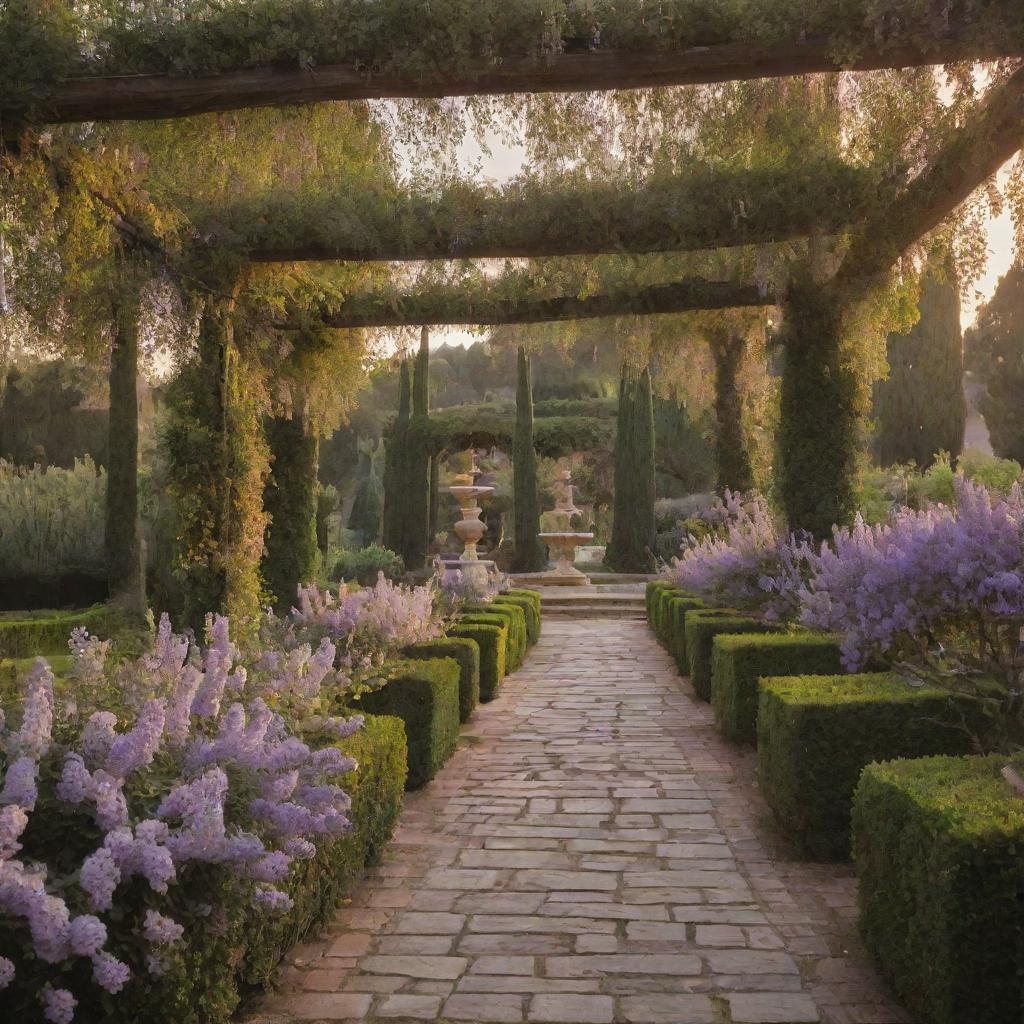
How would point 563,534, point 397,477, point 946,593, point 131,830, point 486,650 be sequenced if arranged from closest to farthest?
point 131,830
point 946,593
point 486,650
point 563,534
point 397,477

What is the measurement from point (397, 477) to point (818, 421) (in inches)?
659

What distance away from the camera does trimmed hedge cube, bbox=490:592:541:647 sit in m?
13.1

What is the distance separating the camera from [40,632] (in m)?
11.4

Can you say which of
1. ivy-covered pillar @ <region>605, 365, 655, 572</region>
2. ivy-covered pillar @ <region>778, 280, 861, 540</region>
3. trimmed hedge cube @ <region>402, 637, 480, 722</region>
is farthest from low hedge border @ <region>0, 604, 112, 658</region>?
ivy-covered pillar @ <region>605, 365, 655, 572</region>

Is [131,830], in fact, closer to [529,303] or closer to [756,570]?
[756,570]

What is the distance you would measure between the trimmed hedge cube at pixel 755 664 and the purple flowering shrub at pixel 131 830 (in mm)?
3916

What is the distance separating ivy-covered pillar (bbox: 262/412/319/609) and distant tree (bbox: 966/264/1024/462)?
77.7 ft

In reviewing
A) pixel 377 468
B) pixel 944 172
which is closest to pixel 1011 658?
pixel 944 172

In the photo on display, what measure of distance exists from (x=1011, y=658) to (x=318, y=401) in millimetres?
8121

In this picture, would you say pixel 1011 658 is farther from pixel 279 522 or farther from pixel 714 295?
pixel 279 522

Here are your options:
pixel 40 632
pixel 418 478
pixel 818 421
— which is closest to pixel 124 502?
pixel 40 632

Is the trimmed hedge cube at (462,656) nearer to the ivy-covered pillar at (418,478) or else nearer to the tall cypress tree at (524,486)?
the tall cypress tree at (524,486)

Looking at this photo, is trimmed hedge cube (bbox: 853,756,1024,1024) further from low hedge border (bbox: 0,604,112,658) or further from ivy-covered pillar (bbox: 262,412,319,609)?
low hedge border (bbox: 0,604,112,658)

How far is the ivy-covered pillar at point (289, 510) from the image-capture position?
37.8 feet
